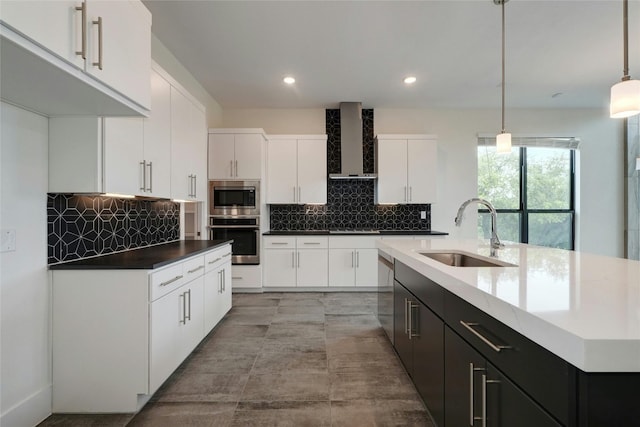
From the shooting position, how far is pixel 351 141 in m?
4.72

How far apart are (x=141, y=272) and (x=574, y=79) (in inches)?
206

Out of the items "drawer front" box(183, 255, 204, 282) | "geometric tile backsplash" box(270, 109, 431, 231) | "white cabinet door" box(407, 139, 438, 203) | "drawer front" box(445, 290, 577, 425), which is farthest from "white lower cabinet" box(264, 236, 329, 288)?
"drawer front" box(445, 290, 577, 425)

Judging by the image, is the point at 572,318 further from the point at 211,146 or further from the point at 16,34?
the point at 211,146

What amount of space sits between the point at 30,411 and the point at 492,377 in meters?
2.31

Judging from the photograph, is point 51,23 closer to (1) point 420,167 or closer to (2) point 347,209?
(2) point 347,209

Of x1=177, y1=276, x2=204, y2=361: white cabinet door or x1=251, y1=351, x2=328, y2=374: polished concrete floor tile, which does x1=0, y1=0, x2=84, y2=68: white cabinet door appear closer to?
x1=177, y1=276, x2=204, y2=361: white cabinet door

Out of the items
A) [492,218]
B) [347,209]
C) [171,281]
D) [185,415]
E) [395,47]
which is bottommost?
[185,415]

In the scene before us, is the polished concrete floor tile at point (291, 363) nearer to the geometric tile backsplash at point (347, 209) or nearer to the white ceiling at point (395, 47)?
the geometric tile backsplash at point (347, 209)

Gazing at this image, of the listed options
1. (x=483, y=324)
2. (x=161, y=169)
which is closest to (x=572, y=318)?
(x=483, y=324)

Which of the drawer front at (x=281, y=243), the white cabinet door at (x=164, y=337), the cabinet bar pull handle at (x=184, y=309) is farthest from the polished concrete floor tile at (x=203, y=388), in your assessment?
the drawer front at (x=281, y=243)

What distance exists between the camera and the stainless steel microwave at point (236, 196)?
14.2ft

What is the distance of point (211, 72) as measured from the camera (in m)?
3.66

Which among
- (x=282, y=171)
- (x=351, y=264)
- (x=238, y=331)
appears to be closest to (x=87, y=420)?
(x=238, y=331)

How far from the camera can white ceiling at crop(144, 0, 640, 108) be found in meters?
2.54
